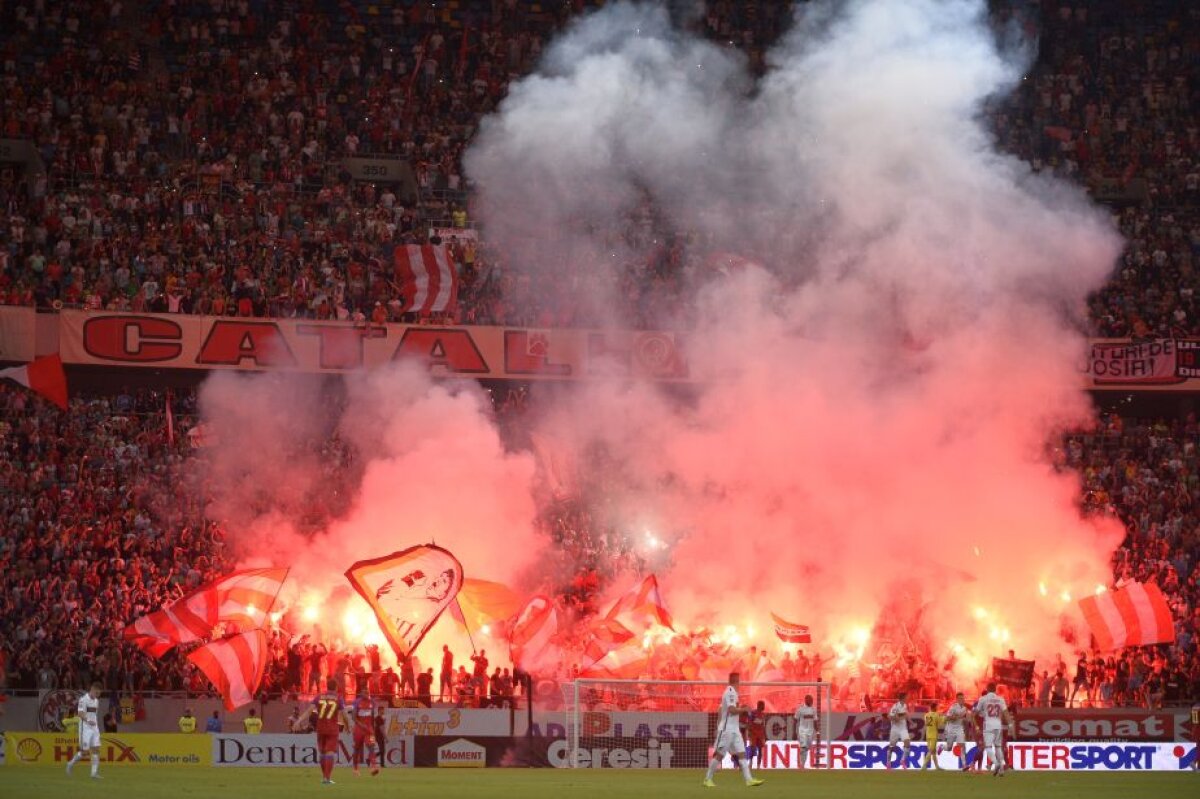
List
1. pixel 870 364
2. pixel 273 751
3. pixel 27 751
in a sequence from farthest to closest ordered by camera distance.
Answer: pixel 870 364, pixel 273 751, pixel 27 751

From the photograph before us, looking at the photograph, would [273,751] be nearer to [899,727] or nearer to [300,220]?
[899,727]

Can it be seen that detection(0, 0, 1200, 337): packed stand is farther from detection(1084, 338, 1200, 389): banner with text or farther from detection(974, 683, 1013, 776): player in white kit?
detection(974, 683, 1013, 776): player in white kit

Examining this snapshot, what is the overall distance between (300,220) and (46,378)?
6.85 m

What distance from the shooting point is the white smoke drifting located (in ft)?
107

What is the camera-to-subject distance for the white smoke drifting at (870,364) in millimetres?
32469

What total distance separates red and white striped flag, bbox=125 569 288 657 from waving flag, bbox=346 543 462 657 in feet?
4.63

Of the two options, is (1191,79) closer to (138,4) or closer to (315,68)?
(315,68)

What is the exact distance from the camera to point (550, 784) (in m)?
19.9

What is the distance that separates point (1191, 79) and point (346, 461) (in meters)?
22.9

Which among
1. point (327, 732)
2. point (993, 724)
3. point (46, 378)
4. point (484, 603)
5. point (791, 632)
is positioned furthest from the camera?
point (46, 378)

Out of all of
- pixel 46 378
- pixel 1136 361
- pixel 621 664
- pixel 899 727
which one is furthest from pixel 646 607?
pixel 1136 361

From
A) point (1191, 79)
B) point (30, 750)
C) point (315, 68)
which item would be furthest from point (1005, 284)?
point (30, 750)

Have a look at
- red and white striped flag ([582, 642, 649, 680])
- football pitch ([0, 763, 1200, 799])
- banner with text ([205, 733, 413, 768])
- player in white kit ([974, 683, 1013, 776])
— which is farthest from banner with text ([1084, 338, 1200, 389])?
banner with text ([205, 733, 413, 768])

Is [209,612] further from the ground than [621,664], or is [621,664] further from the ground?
[209,612]
